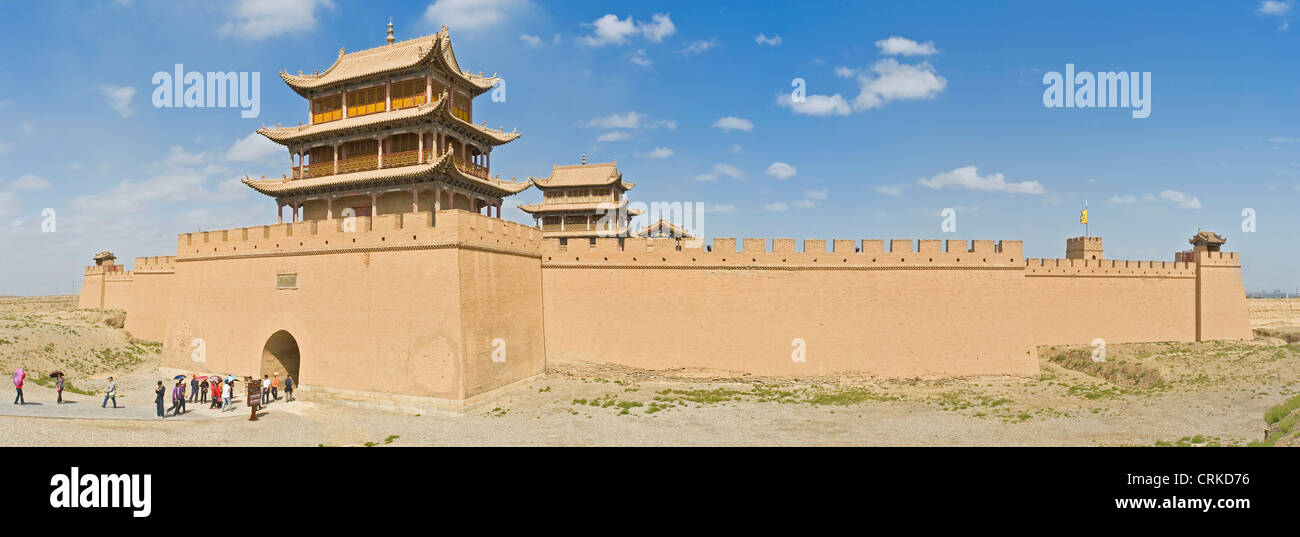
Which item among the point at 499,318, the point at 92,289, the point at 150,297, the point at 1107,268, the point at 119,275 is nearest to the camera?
the point at 499,318

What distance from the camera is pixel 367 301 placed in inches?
715

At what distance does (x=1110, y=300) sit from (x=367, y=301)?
100 feet

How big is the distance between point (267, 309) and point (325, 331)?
3.21 metres

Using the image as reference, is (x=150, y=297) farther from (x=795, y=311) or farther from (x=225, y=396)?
(x=795, y=311)

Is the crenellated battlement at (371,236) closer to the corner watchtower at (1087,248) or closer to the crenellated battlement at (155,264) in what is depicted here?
the crenellated battlement at (155,264)

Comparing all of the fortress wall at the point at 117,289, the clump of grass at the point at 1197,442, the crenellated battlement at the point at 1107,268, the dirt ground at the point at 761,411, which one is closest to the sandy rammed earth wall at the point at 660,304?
the dirt ground at the point at 761,411

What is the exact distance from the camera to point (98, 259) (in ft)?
116

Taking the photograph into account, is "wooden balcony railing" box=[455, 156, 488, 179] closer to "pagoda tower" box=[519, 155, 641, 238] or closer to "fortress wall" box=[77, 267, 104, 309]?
"pagoda tower" box=[519, 155, 641, 238]

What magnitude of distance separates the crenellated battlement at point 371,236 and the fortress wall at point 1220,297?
30739mm

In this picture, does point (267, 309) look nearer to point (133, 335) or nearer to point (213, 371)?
point (213, 371)

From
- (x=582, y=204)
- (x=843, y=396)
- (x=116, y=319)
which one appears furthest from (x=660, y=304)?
(x=116, y=319)

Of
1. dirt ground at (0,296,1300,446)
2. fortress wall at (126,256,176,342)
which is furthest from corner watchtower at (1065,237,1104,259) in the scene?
fortress wall at (126,256,176,342)

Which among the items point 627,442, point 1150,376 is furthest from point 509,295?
point 1150,376
